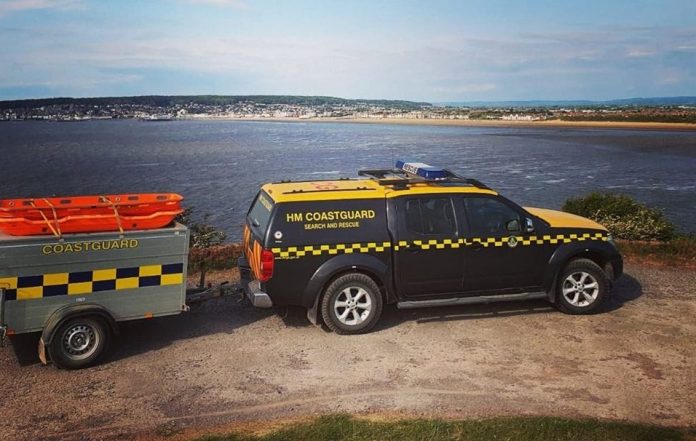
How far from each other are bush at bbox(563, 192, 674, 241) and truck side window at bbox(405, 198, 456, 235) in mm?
8727

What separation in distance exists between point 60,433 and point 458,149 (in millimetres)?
76256

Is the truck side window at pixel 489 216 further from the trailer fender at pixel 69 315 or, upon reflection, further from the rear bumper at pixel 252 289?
the trailer fender at pixel 69 315

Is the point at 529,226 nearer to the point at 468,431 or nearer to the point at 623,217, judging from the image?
the point at 468,431

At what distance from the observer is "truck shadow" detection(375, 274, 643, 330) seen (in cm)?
931

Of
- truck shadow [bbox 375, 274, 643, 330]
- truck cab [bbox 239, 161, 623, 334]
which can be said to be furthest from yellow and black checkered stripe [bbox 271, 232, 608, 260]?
truck shadow [bbox 375, 274, 643, 330]

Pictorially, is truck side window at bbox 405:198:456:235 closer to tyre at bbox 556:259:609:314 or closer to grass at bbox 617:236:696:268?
tyre at bbox 556:259:609:314

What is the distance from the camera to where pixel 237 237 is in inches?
1029

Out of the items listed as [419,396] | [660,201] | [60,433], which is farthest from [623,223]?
[660,201]

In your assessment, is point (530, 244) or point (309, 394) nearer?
point (309, 394)

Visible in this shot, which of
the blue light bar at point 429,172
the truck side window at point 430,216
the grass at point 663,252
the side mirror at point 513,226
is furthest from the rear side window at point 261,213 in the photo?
the grass at point 663,252

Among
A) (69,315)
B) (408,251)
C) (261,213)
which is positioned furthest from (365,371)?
(69,315)

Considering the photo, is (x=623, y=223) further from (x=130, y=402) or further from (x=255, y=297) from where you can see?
(x=130, y=402)

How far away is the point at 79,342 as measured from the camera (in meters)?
7.57

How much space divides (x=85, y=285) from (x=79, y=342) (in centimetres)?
71
